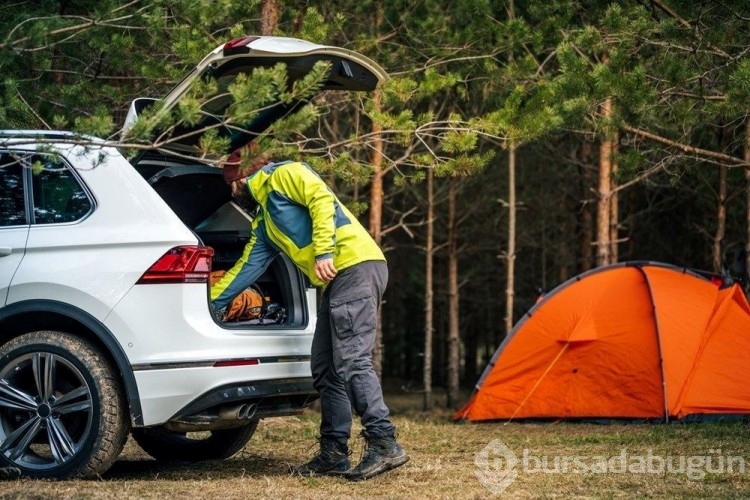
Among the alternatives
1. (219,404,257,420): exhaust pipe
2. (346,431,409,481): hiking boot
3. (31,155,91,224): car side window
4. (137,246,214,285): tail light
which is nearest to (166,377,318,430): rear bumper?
(219,404,257,420): exhaust pipe

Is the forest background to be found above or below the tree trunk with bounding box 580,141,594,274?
above

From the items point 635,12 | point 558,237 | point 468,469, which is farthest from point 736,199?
point 468,469

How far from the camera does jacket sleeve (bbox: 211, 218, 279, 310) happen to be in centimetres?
623

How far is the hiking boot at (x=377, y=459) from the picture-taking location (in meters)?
6.14

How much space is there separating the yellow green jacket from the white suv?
0.29 meters

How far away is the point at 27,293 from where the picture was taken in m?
5.98

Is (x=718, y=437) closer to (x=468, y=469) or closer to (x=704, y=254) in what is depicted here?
(x=468, y=469)

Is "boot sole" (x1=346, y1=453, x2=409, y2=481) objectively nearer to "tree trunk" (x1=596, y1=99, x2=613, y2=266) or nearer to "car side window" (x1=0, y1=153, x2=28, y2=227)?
"car side window" (x1=0, y1=153, x2=28, y2=227)

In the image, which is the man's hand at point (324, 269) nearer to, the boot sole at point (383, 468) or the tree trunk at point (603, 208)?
the boot sole at point (383, 468)

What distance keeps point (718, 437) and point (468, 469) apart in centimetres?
285

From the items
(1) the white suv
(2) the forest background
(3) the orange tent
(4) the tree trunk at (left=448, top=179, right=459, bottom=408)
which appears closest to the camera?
(1) the white suv

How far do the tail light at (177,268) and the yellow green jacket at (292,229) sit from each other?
0.34 m

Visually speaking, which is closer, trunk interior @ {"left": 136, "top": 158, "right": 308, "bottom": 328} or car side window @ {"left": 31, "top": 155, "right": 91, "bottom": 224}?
car side window @ {"left": 31, "top": 155, "right": 91, "bottom": 224}

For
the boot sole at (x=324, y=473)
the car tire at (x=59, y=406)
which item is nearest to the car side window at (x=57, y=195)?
the car tire at (x=59, y=406)
